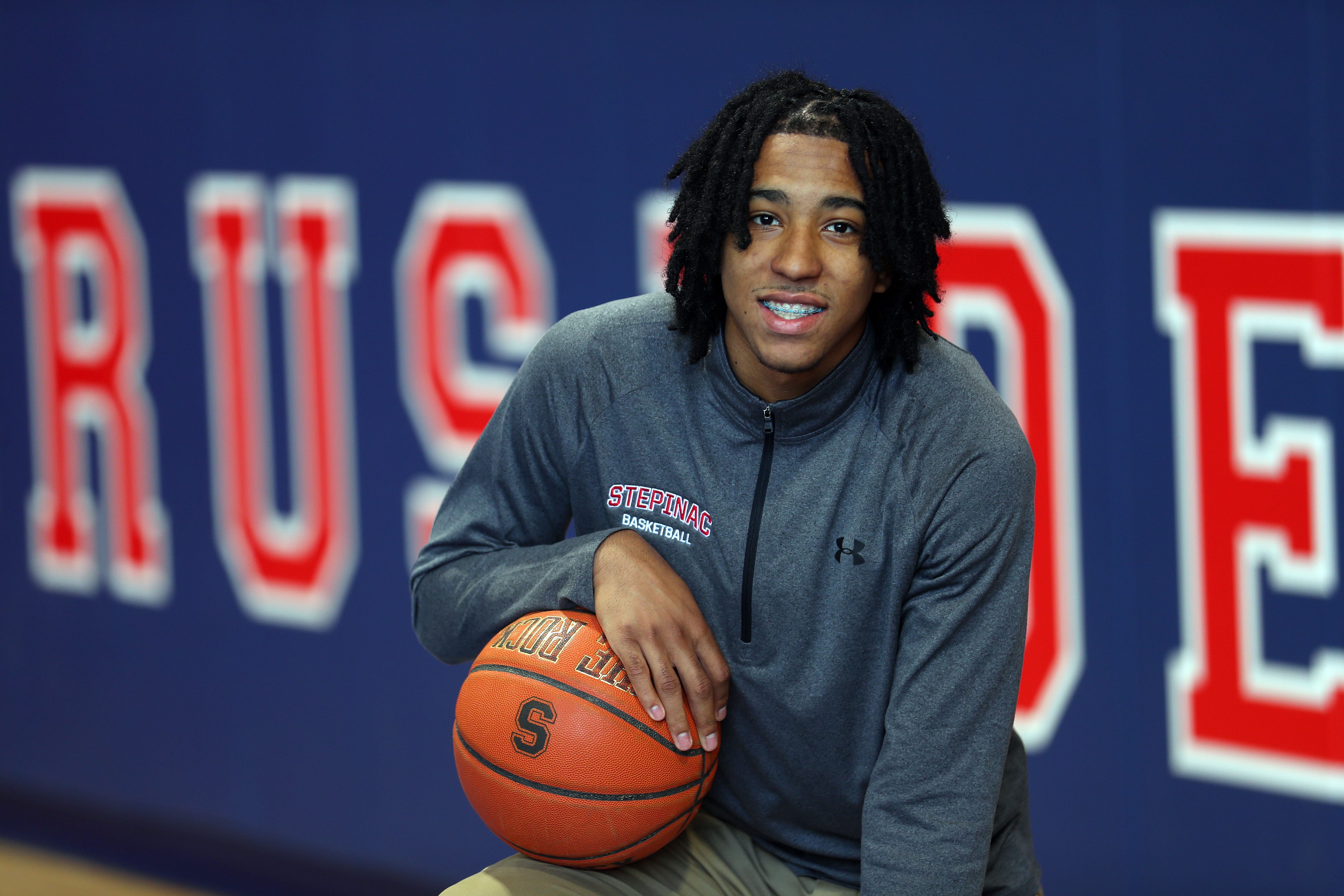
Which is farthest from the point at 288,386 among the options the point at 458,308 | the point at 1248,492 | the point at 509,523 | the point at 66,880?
the point at 1248,492

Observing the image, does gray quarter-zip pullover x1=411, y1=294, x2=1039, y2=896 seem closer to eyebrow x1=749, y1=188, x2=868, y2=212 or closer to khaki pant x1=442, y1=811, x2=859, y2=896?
khaki pant x1=442, y1=811, x2=859, y2=896

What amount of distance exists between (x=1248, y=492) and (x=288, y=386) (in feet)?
6.42

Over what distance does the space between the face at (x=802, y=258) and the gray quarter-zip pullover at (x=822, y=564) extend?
64 mm

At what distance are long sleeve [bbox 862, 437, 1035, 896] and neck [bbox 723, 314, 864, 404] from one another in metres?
0.20

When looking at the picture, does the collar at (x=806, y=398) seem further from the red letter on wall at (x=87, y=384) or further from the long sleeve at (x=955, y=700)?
the red letter on wall at (x=87, y=384)

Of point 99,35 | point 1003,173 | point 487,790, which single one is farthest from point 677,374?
point 99,35

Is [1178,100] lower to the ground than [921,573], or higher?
higher

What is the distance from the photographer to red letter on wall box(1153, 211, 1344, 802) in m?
2.32

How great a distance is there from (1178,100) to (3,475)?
2.81 m

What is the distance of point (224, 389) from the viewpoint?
3.49 metres

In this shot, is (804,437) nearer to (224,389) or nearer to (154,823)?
(224,389)

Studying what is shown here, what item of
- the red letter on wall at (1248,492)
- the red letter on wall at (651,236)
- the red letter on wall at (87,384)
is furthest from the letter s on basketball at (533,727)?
the red letter on wall at (87,384)

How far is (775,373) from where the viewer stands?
1820 mm

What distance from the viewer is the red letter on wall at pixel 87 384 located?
3.60m
